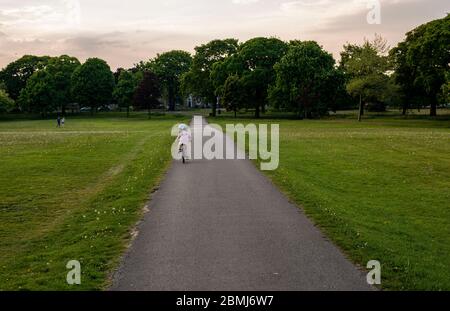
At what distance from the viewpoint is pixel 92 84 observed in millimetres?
105625

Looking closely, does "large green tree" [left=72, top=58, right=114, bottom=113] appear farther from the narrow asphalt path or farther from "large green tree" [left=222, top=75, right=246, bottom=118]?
the narrow asphalt path

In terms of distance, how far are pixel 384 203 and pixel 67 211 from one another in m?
10.5

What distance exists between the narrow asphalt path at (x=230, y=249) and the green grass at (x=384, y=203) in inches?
31.1

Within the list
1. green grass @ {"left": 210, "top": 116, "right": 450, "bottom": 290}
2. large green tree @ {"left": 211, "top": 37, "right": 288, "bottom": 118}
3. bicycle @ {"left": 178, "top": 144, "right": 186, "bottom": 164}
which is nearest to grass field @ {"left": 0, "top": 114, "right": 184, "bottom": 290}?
bicycle @ {"left": 178, "top": 144, "right": 186, "bottom": 164}

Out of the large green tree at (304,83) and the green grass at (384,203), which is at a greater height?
the large green tree at (304,83)

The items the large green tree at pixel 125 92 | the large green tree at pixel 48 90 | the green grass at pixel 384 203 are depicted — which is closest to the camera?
the green grass at pixel 384 203

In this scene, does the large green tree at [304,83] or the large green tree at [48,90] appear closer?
the large green tree at [304,83]

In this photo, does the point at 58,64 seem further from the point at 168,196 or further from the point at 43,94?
the point at 168,196

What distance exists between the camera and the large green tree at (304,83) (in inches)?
3103

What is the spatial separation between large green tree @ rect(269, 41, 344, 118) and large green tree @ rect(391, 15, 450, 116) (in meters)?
11.5

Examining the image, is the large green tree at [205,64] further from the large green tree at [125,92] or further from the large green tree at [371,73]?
the large green tree at [371,73]

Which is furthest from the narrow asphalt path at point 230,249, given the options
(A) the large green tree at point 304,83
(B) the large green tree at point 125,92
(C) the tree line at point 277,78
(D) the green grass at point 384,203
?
(B) the large green tree at point 125,92

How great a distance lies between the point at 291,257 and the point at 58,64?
117050 millimetres
